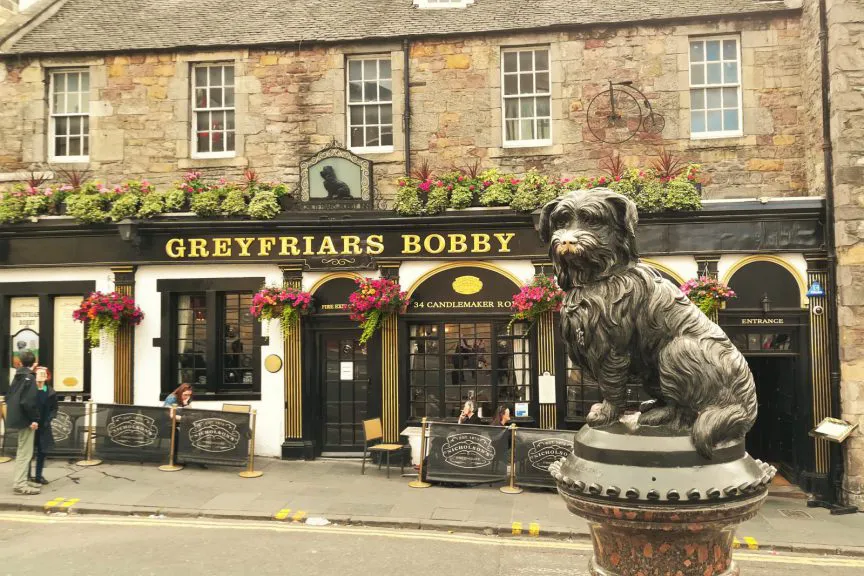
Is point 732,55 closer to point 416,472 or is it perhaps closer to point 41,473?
point 416,472

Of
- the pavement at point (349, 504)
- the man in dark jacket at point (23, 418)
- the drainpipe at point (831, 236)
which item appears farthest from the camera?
the drainpipe at point (831, 236)

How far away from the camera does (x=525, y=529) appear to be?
27.7 ft

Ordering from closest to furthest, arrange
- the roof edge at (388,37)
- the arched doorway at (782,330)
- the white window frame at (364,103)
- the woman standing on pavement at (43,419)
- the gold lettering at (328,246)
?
1. the woman standing on pavement at (43,419)
2. the arched doorway at (782,330)
3. the roof edge at (388,37)
4. the gold lettering at (328,246)
5. the white window frame at (364,103)

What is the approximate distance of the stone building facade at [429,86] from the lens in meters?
11.9

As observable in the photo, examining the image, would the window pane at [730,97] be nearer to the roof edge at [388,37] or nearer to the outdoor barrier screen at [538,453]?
the roof edge at [388,37]

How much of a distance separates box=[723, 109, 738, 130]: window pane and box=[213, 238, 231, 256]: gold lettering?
30.5 feet

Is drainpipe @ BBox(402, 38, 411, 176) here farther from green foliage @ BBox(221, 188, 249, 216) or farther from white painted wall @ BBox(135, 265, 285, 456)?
white painted wall @ BBox(135, 265, 285, 456)

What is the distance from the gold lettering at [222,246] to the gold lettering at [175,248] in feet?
2.01

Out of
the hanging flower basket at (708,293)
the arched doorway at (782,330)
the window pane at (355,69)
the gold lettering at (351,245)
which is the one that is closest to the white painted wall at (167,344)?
the gold lettering at (351,245)

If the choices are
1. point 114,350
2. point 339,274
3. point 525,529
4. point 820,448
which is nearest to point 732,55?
point 820,448

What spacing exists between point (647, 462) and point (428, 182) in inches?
370

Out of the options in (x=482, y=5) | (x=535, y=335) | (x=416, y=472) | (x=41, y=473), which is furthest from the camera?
(x=482, y=5)

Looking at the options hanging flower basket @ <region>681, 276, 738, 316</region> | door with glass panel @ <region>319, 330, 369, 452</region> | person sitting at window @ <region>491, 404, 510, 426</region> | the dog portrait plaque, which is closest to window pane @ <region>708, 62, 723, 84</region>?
hanging flower basket @ <region>681, 276, 738, 316</region>

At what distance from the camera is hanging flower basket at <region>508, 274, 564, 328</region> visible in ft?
36.7
